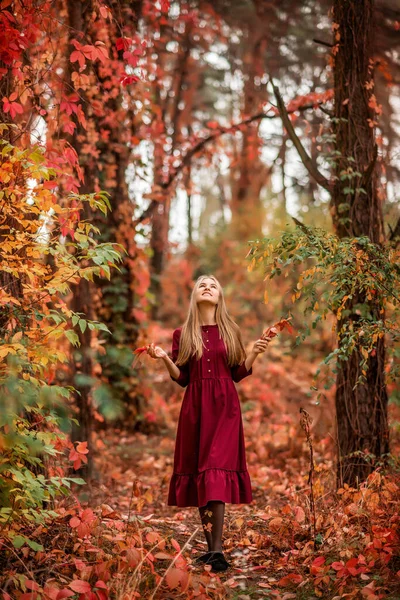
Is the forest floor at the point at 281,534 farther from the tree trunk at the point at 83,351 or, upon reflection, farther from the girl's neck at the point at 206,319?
the girl's neck at the point at 206,319

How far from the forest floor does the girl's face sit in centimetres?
131

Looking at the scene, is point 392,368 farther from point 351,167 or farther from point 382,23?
point 382,23

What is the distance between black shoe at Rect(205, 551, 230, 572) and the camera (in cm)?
392

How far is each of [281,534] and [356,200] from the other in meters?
2.66

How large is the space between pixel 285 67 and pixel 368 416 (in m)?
11.0

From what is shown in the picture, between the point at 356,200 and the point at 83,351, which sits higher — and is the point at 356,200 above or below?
above

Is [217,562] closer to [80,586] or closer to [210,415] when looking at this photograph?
[210,415]

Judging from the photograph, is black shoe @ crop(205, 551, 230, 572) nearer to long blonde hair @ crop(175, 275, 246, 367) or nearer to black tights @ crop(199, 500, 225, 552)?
black tights @ crop(199, 500, 225, 552)

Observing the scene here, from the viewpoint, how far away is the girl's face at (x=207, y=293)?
14.4 feet

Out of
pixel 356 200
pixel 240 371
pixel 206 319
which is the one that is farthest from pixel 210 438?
pixel 356 200

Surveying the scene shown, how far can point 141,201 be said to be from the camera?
28.4ft

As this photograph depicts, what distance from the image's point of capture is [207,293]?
440cm

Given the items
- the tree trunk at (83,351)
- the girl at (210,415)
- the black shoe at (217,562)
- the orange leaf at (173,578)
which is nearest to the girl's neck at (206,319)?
the girl at (210,415)


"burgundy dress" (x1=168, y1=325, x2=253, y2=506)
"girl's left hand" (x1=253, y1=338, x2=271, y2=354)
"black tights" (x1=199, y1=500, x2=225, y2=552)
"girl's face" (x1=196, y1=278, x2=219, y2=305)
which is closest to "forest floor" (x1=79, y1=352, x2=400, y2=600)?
"black tights" (x1=199, y1=500, x2=225, y2=552)
